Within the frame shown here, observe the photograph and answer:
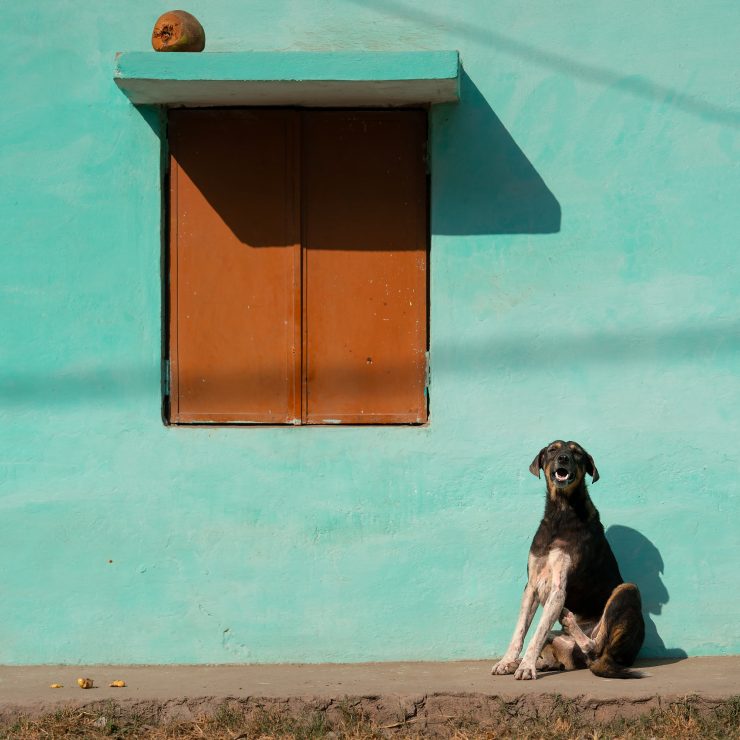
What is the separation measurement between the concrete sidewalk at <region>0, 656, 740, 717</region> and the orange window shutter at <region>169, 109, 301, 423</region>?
4.27 feet

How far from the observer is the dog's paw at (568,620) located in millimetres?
5945

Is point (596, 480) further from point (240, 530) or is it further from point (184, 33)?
Answer: point (184, 33)

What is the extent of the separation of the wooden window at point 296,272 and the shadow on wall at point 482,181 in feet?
0.44

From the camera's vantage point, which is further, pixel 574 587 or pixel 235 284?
pixel 235 284

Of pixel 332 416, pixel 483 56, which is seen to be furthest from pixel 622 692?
pixel 483 56

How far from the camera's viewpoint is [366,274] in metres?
6.47

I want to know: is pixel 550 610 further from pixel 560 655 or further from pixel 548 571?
pixel 560 655

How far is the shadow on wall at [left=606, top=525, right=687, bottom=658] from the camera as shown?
6.32 metres

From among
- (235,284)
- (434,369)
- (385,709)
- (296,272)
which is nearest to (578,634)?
(385,709)

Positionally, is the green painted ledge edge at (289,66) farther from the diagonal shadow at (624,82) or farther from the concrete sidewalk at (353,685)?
the concrete sidewalk at (353,685)

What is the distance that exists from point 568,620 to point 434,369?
1.42 meters

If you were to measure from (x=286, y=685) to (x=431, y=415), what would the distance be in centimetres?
154

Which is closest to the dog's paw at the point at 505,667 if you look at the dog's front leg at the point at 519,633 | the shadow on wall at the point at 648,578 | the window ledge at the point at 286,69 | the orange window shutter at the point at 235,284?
the dog's front leg at the point at 519,633

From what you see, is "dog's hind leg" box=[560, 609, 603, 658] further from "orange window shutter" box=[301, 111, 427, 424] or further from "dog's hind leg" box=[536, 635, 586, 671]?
"orange window shutter" box=[301, 111, 427, 424]
